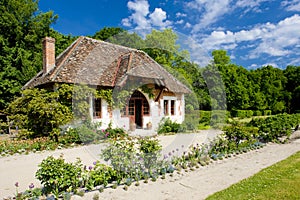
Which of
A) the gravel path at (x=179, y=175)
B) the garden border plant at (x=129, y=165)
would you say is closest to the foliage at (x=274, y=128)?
the gravel path at (x=179, y=175)

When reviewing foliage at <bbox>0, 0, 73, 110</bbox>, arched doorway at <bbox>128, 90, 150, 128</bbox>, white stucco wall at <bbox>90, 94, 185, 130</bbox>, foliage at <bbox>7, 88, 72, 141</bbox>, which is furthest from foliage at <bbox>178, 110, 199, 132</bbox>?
foliage at <bbox>0, 0, 73, 110</bbox>

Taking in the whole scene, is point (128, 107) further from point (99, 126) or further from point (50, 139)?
point (50, 139)

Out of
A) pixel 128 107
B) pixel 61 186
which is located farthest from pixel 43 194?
pixel 128 107

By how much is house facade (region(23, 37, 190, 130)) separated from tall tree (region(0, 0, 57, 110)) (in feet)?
16.0

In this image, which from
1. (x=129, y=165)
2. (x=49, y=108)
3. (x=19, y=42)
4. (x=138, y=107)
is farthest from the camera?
(x=19, y=42)

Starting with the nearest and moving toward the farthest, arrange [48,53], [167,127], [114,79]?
[48,53] < [114,79] < [167,127]

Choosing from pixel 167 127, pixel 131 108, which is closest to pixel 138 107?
pixel 131 108

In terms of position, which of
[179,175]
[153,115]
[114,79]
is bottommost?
[179,175]

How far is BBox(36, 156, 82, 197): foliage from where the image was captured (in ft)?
13.8

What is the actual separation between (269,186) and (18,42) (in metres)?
22.0

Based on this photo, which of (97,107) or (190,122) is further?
(190,122)

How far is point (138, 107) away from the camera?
49.9 ft

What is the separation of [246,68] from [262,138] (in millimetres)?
27996

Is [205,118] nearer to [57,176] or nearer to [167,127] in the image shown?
[167,127]
